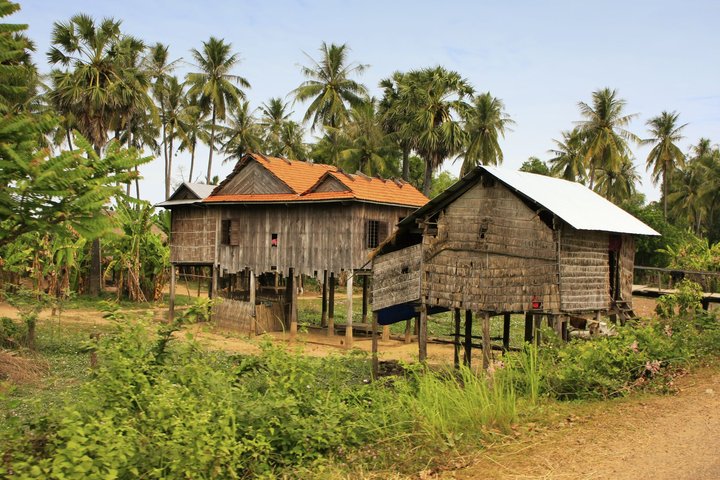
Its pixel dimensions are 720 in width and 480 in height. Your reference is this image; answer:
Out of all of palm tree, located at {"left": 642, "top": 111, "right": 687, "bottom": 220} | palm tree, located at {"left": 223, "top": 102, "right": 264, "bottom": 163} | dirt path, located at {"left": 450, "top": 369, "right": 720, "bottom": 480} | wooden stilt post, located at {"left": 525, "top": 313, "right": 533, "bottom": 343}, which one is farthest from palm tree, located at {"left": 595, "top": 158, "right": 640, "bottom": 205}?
dirt path, located at {"left": 450, "top": 369, "right": 720, "bottom": 480}

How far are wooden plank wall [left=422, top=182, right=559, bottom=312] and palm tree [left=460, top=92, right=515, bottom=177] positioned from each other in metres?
28.5

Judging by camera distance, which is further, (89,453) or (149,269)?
(149,269)

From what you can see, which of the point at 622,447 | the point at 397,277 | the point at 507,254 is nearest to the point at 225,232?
the point at 397,277

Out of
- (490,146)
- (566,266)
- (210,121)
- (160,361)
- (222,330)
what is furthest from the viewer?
(210,121)

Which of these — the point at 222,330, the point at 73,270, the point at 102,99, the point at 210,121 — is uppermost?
the point at 210,121

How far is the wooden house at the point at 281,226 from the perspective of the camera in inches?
938

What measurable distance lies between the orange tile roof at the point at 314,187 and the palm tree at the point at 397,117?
14.5m

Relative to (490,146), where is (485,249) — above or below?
below

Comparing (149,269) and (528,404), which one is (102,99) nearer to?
(149,269)

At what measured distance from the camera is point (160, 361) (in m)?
8.88

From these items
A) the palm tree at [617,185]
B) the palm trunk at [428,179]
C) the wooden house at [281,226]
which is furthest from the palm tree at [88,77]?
the palm tree at [617,185]

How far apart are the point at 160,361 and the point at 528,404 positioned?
5099mm

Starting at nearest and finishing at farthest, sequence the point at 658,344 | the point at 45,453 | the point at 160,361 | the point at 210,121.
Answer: the point at 45,453
the point at 160,361
the point at 658,344
the point at 210,121

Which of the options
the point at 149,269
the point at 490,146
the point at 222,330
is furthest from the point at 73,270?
the point at 490,146
